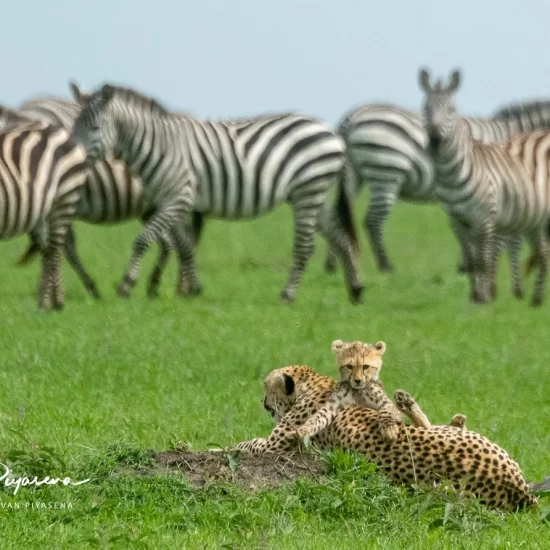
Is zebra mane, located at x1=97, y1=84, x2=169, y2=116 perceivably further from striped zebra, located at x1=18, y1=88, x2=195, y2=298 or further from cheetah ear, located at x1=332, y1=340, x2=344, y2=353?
cheetah ear, located at x1=332, y1=340, x2=344, y2=353

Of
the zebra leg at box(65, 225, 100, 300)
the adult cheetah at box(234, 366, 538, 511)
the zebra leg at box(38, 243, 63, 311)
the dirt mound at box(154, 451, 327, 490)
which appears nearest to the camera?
the adult cheetah at box(234, 366, 538, 511)

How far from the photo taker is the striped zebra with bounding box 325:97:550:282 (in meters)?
19.9

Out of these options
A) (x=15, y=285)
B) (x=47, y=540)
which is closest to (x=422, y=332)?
(x=15, y=285)

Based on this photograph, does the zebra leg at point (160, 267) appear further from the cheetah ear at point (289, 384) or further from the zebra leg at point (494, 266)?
the cheetah ear at point (289, 384)

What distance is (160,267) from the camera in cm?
1639

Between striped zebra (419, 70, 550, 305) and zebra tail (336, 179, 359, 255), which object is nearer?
striped zebra (419, 70, 550, 305)

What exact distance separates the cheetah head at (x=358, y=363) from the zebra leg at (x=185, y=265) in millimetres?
9561

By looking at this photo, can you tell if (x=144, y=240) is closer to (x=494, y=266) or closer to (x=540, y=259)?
(x=494, y=266)

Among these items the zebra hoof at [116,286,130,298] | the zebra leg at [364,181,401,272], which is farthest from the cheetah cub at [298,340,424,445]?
the zebra leg at [364,181,401,272]

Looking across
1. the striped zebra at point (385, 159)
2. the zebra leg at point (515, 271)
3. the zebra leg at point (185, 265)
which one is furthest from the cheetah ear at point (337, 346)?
the striped zebra at point (385, 159)

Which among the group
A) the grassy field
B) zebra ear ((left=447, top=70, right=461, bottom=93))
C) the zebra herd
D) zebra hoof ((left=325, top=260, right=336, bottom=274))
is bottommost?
the grassy field

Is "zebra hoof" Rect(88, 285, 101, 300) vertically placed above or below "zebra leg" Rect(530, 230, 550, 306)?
below

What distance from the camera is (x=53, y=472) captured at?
21.6 ft

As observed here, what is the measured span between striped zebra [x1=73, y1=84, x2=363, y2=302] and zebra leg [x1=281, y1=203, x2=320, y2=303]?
0.04 ft
